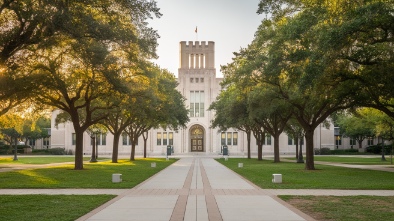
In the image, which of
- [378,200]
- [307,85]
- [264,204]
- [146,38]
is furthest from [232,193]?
[146,38]

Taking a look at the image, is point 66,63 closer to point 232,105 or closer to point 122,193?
point 122,193

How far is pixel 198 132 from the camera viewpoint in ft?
292

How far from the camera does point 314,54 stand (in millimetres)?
19219

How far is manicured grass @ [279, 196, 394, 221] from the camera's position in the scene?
1129cm

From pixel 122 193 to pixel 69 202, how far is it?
3.03m

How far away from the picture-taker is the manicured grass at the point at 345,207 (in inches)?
444

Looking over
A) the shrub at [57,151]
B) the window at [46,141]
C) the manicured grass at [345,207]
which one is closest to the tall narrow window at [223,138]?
the shrub at [57,151]

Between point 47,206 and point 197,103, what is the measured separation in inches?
2969

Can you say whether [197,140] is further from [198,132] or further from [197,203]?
[197,203]

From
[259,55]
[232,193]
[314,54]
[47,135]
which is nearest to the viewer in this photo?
[232,193]

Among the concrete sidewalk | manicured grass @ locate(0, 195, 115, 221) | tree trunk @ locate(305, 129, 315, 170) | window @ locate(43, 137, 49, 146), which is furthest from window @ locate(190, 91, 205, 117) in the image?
manicured grass @ locate(0, 195, 115, 221)

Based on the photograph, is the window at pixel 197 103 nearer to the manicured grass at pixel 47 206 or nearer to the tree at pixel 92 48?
the tree at pixel 92 48

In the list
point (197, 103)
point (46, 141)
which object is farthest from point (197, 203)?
point (46, 141)

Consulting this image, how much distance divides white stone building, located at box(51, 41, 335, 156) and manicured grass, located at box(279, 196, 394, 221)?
71.0 m
